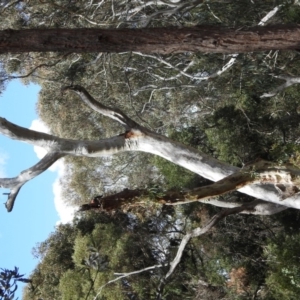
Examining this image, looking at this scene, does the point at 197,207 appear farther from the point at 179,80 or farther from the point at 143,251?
the point at 179,80

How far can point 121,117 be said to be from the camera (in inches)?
325

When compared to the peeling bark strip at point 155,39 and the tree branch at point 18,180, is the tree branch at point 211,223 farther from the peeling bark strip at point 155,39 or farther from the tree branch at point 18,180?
the peeling bark strip at point 155,39

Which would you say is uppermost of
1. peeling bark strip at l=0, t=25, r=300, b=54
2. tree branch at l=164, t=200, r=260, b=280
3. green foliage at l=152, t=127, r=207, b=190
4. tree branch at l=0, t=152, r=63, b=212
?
green foliage at l=152, t=127, r=207, b=190

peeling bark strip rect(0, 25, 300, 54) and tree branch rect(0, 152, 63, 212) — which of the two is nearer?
peeling bark strip rect(0, 25, 300, 54)

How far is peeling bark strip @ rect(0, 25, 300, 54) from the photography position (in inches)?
235

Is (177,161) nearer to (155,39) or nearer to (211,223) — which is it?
(211,223)

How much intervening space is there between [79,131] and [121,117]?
9.87 m

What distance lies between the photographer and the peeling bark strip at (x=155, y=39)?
598 centimetres

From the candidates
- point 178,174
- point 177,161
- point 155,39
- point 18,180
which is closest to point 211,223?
point 177,161

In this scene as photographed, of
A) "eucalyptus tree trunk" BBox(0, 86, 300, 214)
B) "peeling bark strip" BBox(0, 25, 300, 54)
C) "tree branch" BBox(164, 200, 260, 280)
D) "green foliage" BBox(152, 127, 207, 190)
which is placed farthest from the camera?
"green foliage" BBox(152, 127, 207, 190)

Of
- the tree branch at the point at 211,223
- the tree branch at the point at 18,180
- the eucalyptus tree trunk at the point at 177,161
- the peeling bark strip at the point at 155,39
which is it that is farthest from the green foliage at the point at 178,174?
the peeling bark strip at the point at 155,39

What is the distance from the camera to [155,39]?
6168mm

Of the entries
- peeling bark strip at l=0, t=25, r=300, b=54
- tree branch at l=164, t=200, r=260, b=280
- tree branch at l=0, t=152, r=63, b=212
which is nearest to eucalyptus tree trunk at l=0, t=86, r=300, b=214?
tree branch at l=0, t=152, r=63, b=212

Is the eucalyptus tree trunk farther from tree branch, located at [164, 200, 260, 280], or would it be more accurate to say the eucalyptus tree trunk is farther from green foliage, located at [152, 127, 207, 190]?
green foliage, located at [152, 127, 207, 190]
